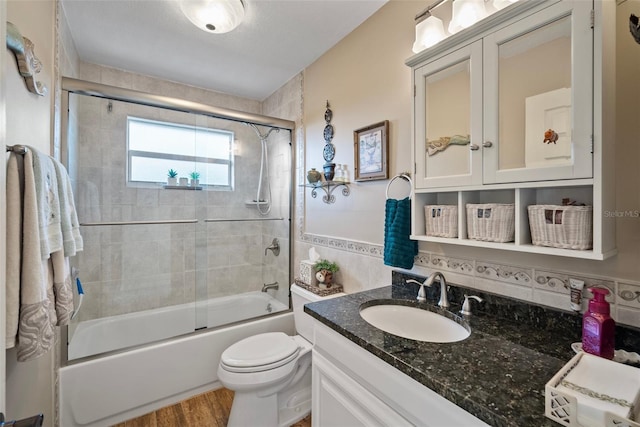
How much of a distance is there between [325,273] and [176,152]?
1.62m

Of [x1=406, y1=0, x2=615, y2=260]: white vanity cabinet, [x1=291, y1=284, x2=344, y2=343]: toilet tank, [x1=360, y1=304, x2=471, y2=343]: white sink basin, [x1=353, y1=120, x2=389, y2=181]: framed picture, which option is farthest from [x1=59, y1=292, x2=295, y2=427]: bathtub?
[x1=406, y1=0, x2=615, y2=260]: white vanity cabinet

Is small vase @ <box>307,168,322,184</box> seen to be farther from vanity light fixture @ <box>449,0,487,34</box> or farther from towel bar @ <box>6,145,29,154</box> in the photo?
towel bar @ <box>6,145,29,154</box>

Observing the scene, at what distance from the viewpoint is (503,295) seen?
1097 millimetres

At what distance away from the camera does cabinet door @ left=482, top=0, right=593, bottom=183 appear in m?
0.78

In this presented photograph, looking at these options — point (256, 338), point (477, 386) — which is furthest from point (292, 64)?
point (477, 386)

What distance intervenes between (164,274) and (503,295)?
8.19 feet

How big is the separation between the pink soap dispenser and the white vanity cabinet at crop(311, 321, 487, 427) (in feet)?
1.39

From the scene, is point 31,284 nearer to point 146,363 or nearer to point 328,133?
point 146,363

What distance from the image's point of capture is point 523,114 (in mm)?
926

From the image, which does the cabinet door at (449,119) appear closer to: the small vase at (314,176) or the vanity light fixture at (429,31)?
the vanity light fixture at (429,31)

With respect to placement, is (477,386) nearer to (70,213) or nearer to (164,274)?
(70,213)

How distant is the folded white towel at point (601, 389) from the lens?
0.52 meters

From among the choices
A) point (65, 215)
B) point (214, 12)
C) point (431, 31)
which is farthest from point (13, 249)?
point (431, 31)

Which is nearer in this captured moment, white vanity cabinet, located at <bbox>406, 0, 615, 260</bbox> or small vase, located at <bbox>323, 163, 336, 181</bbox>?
white vanity cabinet, located at <bbox>406, 0, 615, 260</bbox>
